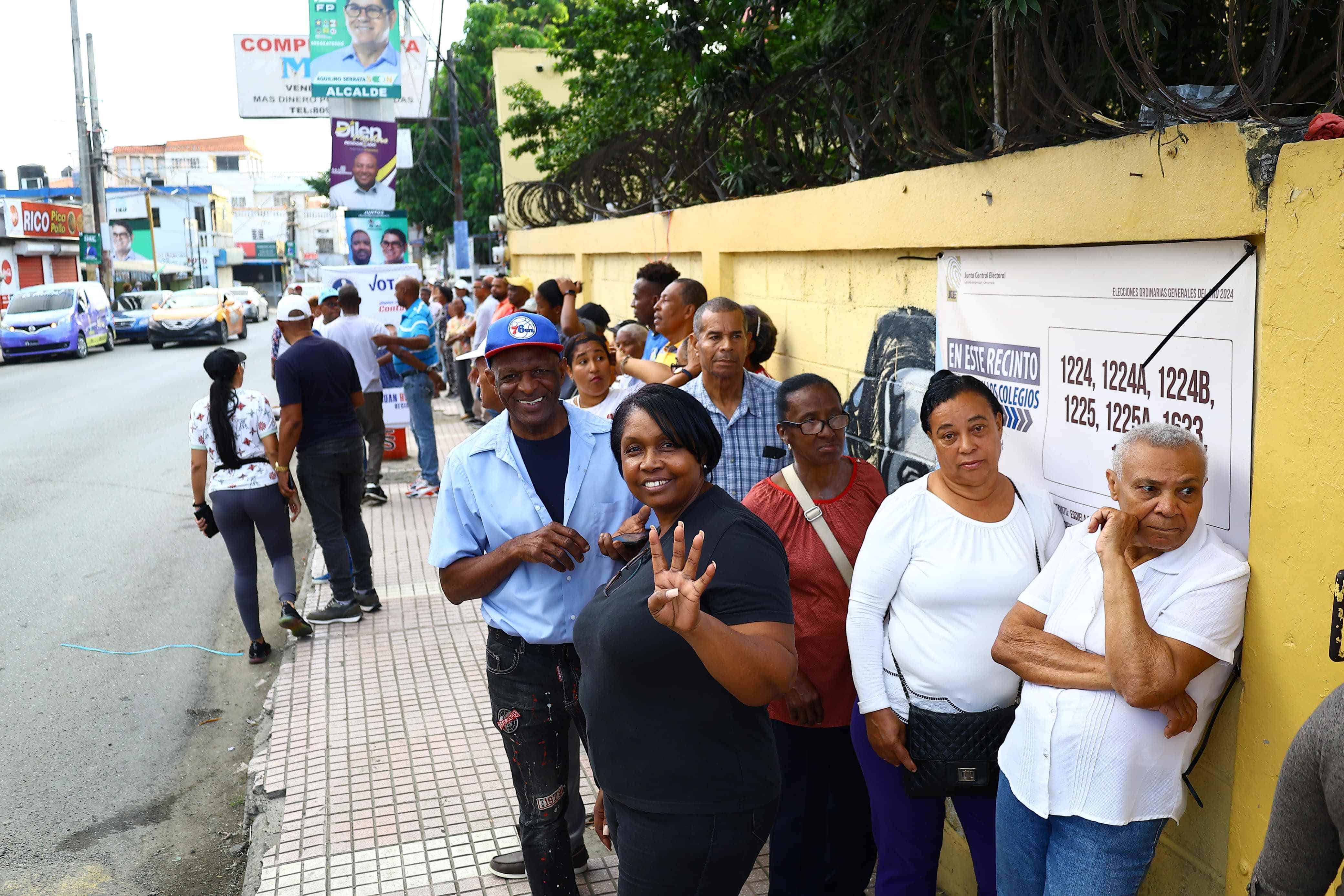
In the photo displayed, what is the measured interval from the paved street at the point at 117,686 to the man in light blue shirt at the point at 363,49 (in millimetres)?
14052

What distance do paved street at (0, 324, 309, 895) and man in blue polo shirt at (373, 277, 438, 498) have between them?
3.87ft

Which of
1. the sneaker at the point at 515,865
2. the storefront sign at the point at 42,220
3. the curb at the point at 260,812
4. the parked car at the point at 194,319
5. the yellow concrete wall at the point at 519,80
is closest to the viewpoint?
the sneaker at the point at 515,865

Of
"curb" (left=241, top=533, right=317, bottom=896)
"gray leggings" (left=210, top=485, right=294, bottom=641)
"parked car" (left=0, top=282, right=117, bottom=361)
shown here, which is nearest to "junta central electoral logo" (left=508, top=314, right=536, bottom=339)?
"curb" (left=241, top=533, right=317, bottom=896)

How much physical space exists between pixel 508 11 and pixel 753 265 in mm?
31285

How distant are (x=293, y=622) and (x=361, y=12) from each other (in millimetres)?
21120

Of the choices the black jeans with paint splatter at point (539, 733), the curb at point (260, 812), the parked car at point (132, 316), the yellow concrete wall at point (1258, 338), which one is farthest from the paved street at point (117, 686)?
the parked car at point (132, 316)

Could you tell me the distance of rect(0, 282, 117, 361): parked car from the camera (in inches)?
967

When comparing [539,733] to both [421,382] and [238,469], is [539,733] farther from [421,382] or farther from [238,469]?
[421,382]

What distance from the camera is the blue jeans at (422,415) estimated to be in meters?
9.84

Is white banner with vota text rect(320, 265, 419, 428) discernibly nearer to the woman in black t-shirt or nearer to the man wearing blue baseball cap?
the man wearing blue baseball cap

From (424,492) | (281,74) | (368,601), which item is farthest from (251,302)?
(368,601)

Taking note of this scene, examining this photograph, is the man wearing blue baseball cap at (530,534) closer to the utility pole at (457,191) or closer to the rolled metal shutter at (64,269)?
the utility pole at (457,191)

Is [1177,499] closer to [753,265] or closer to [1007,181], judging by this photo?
[1007,181]

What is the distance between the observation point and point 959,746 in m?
2.82
